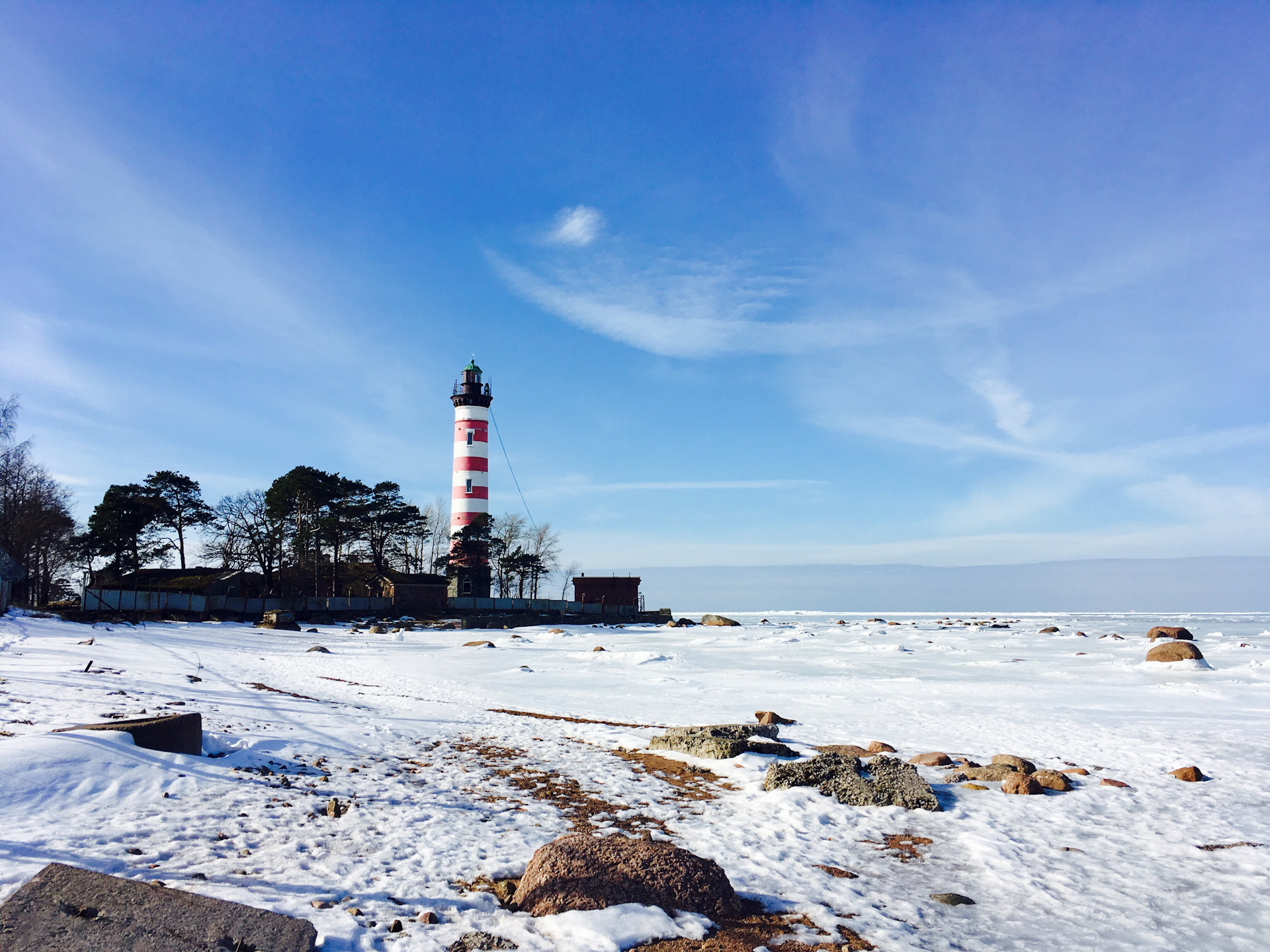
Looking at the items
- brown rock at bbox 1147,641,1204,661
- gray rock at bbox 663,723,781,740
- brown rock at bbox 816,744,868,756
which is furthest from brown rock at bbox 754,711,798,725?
brown rock at bbox 1147,641,1204,661

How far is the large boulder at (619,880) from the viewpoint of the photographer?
4.89 metres

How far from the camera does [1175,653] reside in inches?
949

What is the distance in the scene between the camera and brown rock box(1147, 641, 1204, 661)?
24.0 metres

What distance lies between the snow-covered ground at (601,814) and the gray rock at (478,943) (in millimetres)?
82

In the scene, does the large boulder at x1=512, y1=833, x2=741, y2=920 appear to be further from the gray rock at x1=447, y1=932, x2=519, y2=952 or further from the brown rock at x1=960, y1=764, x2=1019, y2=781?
the brown rock at x1=960, y1=764, x2=1019, y2=781

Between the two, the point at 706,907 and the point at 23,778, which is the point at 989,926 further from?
the point at 23,778

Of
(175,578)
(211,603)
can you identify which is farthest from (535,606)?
(175,578)

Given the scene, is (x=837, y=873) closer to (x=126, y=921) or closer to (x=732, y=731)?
(x=732, y=731)

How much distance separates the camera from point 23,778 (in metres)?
5.85

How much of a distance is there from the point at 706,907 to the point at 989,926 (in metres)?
2.16

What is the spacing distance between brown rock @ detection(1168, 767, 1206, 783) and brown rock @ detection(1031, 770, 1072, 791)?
1812 mm

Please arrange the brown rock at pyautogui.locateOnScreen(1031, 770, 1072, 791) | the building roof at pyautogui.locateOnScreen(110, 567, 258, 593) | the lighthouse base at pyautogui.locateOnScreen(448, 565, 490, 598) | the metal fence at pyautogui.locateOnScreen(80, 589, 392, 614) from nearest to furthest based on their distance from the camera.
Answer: the brown rock at pyautogui.locateOnScreen(1031, 770, 1072, 791) → the metal fence at pyautogui.locateOnScreen(80, 589, 392, 614) → the building roof at pyautogui.locateOnScreen(110, 567, 258, 593) → the lighthouse base at pyautogui.locateOnScreen(448, 565, 490, 598)

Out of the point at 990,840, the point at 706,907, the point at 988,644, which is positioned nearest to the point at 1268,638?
the point at 988,644

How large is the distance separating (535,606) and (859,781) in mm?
53021
